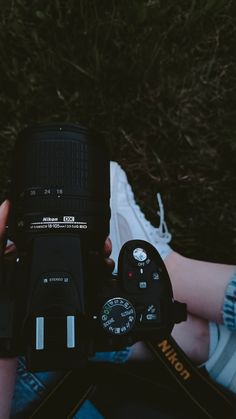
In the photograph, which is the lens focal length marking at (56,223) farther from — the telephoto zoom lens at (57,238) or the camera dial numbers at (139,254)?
the camera dial numbers at (139,254)

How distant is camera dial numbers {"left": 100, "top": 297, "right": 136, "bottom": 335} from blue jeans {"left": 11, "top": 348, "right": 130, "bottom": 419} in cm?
31

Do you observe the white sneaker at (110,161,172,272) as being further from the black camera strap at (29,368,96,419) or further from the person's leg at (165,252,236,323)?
the black camera strap at (29,368,96,419)

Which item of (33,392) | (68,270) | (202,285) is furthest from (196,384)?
(68,270)

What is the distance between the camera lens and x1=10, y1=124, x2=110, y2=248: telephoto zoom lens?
3.11ft

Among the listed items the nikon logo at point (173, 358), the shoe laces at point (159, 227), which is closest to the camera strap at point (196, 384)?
the nikon logo at point (173, 358)

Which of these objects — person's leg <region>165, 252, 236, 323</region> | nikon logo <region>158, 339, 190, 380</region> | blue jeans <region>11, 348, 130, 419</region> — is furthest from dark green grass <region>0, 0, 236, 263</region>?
blue jeans <region>11, 348, 130, 419</region>

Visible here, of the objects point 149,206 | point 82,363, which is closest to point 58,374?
point 82,363

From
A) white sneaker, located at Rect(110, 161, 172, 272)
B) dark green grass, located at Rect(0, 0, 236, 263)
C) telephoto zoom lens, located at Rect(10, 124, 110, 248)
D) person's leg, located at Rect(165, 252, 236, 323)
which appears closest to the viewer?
telephoto zoom lens, located at Rect(10, 124, 110, 248)

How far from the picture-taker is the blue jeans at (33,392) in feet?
3.83

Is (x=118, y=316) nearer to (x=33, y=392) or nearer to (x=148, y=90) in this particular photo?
(x=33, y=392)

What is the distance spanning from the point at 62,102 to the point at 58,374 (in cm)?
76

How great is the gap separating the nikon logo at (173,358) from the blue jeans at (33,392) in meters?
0.10

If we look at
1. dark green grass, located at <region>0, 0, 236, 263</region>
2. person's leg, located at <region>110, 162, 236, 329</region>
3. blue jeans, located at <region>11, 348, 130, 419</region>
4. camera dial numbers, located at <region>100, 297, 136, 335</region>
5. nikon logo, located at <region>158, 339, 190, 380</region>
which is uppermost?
dark green grass, located at <region>0, 0, 236, 263</region>

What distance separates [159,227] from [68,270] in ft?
2.34
